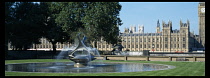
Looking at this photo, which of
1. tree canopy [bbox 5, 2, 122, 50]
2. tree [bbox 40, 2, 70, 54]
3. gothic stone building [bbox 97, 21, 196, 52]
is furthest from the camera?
gothic stone building [bbox 97, 21, 196, 52]

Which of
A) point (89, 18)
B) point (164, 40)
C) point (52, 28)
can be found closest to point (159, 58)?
point (89, 18)

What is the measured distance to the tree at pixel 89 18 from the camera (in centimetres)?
5000

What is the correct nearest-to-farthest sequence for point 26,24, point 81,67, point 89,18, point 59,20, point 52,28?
1. point 81,67
2. point 89,18
3. point 59,20
4. point 26,24
5. point 52,28

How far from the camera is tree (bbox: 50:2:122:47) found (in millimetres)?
50000

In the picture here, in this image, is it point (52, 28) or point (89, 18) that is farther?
point (52, 28)

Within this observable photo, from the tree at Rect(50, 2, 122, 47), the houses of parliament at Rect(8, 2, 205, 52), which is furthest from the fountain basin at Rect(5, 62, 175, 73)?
the houses of parliament at Rect(8, 2, 205, 52)

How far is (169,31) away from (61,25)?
263 feet

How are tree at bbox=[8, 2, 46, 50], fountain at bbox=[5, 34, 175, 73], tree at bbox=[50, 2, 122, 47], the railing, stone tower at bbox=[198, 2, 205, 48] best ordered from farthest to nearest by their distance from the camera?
1. stone tower at bbox=[198, 2, 205, 48]
2. tree at bbox=[8, 2, 46, 50]
3. tree at bbox=[50, 2, 122, 47]
4. the railing
5. fountain at bbox=[5, 34, 175, 73]

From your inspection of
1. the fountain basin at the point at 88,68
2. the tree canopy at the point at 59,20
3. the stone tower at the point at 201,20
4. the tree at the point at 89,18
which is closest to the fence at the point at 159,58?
the tree at the point at 89,18

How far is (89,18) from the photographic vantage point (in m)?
49.5

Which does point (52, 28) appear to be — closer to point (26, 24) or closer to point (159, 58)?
point (26, 24)

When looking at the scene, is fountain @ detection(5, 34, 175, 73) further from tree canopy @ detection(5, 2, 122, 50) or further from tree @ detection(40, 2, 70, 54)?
tree @ detection(40, 2, 70, 54)
